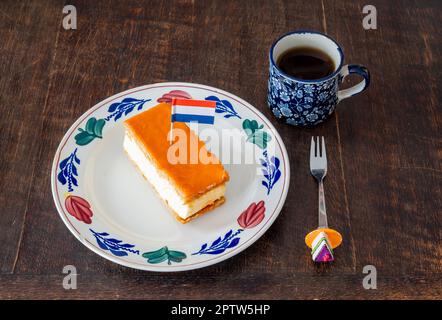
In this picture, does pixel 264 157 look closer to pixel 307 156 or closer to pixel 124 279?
pixel 307 156

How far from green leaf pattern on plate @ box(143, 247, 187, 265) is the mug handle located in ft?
1.52

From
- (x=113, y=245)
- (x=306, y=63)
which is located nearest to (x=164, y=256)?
(x=113, y=245)

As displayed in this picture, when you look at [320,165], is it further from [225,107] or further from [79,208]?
[79,208]

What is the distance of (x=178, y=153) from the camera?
3.37 ft

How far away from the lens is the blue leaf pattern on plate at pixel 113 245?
0.97m

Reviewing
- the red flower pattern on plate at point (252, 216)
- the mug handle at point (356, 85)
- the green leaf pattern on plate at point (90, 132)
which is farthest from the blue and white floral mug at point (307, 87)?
the green leaf pattern on plate at point (90, 132)

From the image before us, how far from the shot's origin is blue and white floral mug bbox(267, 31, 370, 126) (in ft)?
3.60

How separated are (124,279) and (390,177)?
21.1 inches

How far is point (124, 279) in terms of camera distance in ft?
3.22

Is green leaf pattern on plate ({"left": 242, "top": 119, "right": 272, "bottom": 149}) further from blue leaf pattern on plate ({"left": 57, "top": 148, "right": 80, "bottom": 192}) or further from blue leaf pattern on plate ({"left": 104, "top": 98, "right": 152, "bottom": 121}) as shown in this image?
blue leaf pattern on plate ({"left": 57, "top": 148, "right": 80, "bottom": 192})

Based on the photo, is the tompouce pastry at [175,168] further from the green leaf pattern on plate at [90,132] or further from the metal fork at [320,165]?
the metal fork at [320,165]

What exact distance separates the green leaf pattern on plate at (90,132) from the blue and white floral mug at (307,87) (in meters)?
0.35

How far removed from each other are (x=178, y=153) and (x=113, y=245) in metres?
0.20
